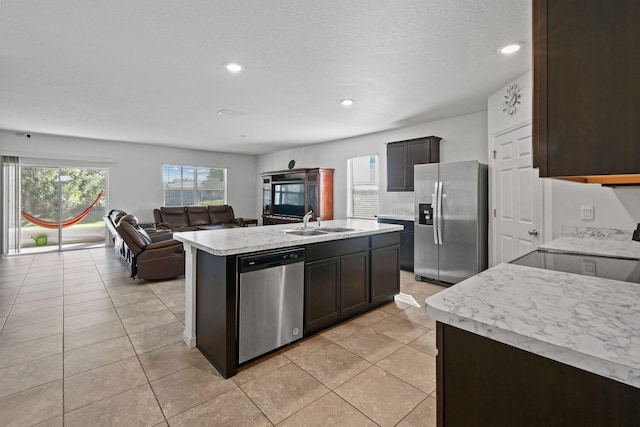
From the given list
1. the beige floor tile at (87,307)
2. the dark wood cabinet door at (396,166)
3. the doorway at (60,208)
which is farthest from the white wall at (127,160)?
the dark wood cabinet door at (396,166)

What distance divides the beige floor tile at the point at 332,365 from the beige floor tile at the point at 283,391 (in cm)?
6

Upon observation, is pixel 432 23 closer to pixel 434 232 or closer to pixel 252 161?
pixel 434 232

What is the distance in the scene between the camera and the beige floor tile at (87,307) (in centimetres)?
327

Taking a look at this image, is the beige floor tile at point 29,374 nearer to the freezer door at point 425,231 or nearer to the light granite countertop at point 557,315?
the light granite countertop at point 557,315

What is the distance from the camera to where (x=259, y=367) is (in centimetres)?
224

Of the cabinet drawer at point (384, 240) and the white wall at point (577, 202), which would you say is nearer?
the white wall at point (577, 202)

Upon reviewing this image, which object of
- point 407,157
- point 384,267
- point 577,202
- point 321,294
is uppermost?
point 407,157

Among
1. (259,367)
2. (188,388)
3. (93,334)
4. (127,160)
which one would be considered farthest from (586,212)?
(127,160)

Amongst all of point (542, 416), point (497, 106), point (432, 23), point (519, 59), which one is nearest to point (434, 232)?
point (497, 106)

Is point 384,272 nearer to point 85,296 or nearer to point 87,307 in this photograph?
point 87,307

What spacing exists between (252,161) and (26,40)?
715 centimetres

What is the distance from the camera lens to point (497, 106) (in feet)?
12.0

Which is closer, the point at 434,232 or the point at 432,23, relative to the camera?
the point at 432,23

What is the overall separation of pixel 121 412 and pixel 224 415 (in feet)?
2.04
